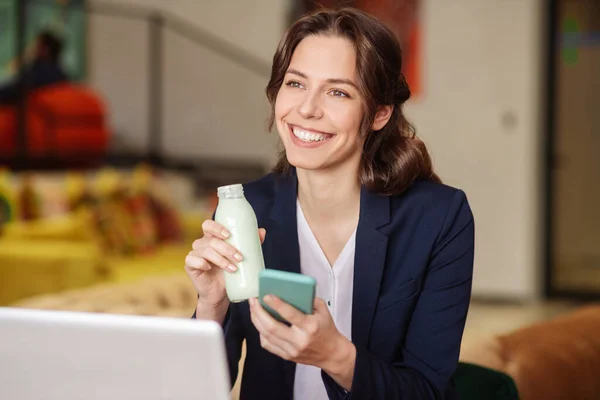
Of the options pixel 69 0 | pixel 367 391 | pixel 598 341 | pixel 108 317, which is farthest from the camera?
pixel 69 0

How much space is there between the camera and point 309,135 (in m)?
1.38

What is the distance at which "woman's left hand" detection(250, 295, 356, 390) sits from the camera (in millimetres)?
1039

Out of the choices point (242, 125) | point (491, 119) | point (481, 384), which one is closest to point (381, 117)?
point (481, 384)

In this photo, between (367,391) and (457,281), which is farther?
(457,281)

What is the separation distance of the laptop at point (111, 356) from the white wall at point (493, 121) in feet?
19.4

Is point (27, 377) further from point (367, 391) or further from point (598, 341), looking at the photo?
point (598, 341)

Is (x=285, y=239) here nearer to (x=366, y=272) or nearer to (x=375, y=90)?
(x=366, y=272)

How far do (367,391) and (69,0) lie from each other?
24.8ft

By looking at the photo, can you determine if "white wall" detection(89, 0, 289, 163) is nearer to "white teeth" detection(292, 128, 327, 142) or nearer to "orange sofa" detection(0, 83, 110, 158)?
"orange sofa" detection(0, 83, 110, 158)

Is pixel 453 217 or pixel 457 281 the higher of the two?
pixel 453 217

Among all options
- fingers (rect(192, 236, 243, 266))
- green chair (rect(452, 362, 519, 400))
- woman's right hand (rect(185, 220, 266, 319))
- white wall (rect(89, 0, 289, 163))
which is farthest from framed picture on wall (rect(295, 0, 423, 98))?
fingers (rect(192, 236, 243, 266))

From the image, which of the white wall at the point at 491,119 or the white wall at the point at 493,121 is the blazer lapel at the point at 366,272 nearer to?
the white wall at the point at 491,119

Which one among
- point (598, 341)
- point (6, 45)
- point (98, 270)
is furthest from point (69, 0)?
point (598, 341)

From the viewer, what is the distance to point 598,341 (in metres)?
2.30
